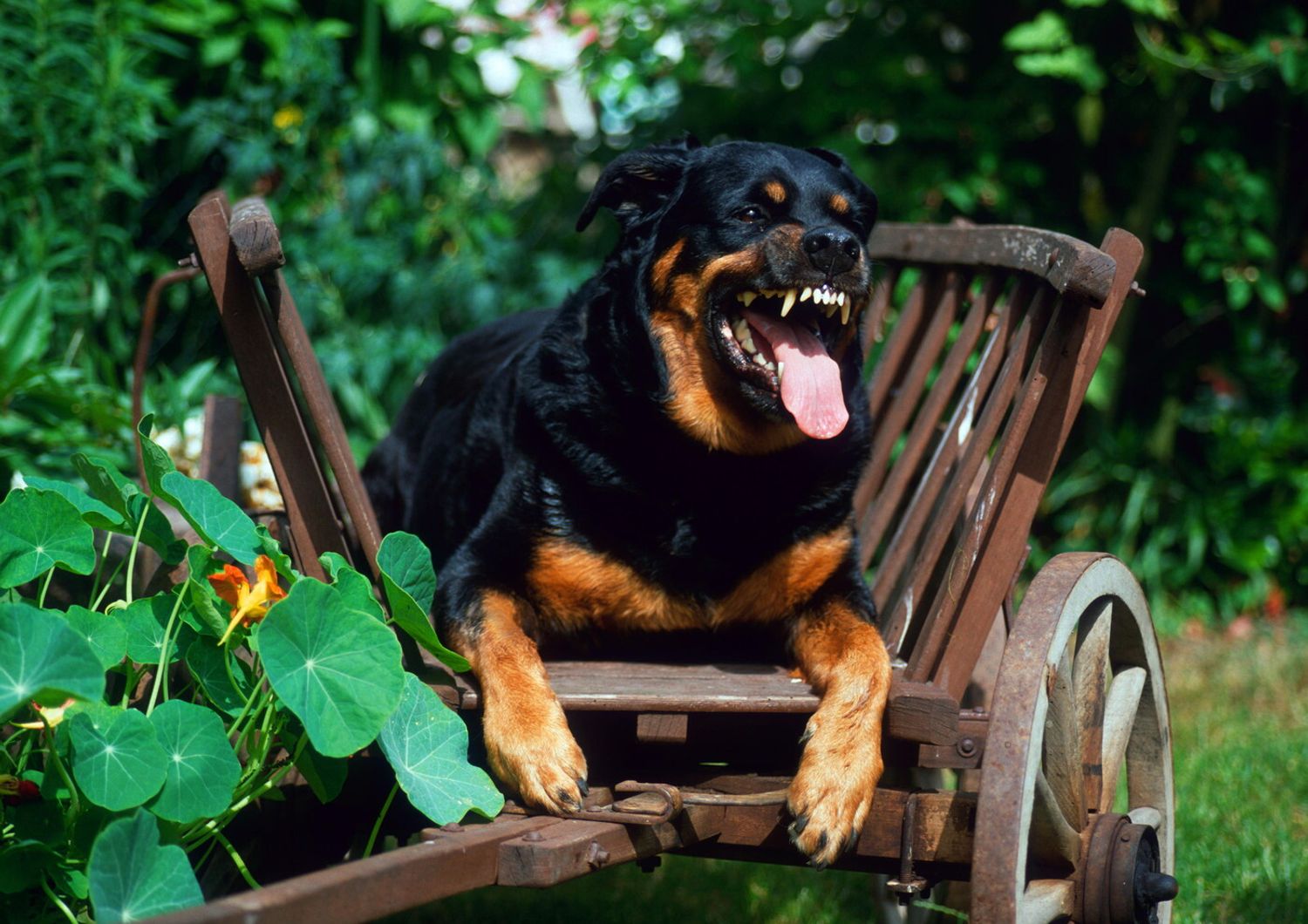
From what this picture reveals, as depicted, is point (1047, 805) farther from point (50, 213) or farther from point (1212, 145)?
point (1212, 145)

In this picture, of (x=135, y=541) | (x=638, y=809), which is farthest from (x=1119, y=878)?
(x=135, y=541)

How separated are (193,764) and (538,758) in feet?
1.61

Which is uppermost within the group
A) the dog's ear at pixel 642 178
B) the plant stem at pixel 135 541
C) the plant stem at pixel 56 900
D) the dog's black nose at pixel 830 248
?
the dog's ear at pixel 642 178

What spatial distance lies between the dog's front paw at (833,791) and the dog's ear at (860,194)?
1.26 m

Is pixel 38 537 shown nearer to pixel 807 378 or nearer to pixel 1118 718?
pixel 807 378

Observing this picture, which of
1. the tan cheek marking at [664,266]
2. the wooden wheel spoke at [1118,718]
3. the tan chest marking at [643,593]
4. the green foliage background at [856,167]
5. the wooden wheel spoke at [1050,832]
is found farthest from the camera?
the green foliage background at [856,167]

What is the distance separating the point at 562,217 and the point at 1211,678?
3.25 m

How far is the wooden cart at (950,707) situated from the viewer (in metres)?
1.86

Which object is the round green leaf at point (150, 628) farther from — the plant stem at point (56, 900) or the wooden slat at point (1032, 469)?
the wooden slat at point (1032, 469)

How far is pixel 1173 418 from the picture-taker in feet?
19.5

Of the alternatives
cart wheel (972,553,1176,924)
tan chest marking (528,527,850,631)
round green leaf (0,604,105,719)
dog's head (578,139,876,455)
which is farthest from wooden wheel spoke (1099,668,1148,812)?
round green leaf (0,604,105,719)

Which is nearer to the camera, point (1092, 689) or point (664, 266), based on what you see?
point (1092, 689)

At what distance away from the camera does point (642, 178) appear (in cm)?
279

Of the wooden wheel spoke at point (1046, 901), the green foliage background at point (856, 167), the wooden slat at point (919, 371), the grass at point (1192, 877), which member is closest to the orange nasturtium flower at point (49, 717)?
the wooden wheel spoke at point (1046, 901)
